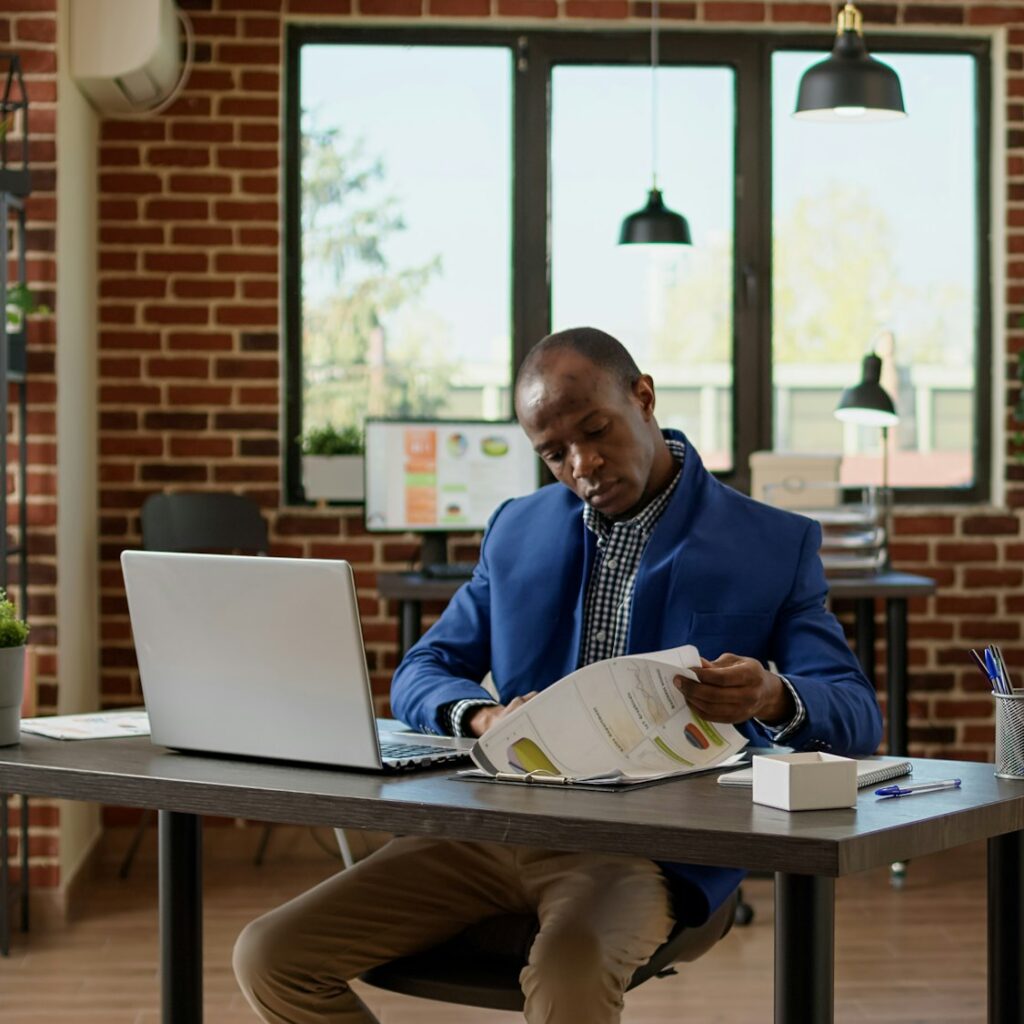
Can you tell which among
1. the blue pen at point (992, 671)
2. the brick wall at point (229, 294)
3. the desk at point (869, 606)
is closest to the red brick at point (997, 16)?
the brick wall at point (229, 294)

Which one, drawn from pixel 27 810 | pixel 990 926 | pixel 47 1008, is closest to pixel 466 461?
pixel 27 810

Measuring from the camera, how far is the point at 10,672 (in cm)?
198

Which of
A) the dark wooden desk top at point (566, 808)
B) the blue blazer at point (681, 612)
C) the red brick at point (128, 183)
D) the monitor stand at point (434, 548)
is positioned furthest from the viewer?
the red brick at point (128, 183)

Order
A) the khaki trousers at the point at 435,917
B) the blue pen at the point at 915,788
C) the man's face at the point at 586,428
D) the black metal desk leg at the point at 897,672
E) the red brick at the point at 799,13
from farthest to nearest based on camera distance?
the red brick at the point at 799,13
the black metal desk leg at the point at 897,672
the man's face at the point at 586,428
the khaki trousers at the point at 435,917
the blue pen at the point at 915,788

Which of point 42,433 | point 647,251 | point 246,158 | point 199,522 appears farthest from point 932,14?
point 42,433

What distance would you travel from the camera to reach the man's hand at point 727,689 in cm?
174

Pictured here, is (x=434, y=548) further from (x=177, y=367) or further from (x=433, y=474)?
(x=177, y=367)

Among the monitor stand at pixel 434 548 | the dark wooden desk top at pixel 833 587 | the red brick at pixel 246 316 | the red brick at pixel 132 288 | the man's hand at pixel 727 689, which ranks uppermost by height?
the red brick at pixel 132 288

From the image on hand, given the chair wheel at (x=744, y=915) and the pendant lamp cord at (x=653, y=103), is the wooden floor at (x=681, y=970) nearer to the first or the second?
the chair wheel at (x=744, y=915)

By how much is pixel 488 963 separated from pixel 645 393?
0.83 meters

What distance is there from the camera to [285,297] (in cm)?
464

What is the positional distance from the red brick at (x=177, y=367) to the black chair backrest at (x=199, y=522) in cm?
44

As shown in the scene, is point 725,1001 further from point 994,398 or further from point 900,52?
point 900,52

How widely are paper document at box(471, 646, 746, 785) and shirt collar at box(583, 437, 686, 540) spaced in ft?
1.75
